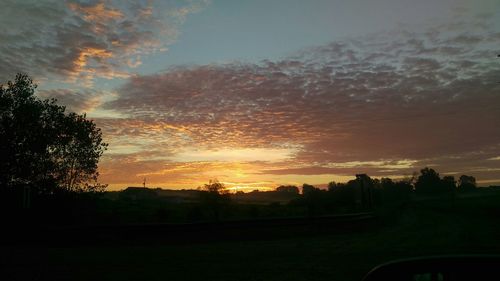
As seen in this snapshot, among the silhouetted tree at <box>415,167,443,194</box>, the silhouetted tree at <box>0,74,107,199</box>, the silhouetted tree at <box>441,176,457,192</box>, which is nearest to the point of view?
the silhouetted tree at <box>0,74,107,199</box>

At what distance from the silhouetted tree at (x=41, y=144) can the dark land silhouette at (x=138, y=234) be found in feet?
0.29

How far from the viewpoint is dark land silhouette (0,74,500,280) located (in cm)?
1563

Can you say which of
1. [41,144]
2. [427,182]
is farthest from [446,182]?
[41,144]

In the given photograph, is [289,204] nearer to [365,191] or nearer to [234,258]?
[365,191]

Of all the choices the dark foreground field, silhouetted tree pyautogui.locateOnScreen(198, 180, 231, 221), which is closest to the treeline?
silhouetted tree pyautogui.locateOnScreen(198, 180, 231, 221)

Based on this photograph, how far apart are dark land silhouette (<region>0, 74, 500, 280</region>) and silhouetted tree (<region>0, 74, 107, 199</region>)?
0.29 ft

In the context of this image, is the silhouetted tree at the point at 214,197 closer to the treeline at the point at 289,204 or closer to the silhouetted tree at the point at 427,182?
the treeline at the point at 289,204

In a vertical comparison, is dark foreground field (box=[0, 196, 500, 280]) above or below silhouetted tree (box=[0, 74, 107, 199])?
below

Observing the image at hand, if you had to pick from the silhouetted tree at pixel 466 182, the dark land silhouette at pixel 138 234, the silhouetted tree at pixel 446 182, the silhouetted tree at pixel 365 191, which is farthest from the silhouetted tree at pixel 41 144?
the silhouetted tree at pixel 466 182

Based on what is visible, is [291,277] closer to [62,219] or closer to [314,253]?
[314,253]

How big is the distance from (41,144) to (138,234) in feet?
56.8

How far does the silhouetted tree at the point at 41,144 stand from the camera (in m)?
37.4

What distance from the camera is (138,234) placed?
27.9 m

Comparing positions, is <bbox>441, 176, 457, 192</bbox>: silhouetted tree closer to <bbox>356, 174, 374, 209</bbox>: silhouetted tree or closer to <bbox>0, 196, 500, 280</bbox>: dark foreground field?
<bbox>356, 174, 374, 209</bbox>: silhouetted tree
